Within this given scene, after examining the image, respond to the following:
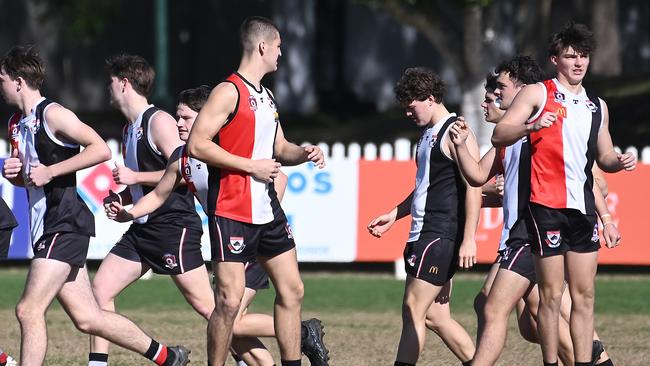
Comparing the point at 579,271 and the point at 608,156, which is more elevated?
the point at 608,156

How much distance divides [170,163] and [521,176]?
2.09 meters

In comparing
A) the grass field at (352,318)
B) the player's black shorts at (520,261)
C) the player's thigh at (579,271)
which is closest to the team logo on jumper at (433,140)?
the player's black shorts at (520,261)

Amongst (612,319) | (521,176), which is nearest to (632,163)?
(521,176)

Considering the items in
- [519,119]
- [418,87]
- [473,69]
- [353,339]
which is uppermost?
[473,69]

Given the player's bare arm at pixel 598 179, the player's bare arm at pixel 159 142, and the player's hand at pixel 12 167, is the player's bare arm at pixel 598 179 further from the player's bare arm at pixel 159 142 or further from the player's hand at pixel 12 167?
the player's hand at pixel 12 167

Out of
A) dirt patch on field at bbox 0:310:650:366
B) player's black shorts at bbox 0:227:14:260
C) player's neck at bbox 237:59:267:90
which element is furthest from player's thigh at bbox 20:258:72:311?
dirt patch on field at bbox 0:310:650:366

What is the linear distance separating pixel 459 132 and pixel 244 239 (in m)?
→ 1.33

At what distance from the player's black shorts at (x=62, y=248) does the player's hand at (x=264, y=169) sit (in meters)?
1.16

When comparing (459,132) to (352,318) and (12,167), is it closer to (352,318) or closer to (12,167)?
(12,167)

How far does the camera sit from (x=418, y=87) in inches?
295

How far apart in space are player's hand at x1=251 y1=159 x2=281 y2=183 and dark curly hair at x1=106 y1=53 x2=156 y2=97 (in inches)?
52.8

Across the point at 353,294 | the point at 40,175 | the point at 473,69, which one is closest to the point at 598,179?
the point at 40,175

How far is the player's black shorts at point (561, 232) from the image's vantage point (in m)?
7.17

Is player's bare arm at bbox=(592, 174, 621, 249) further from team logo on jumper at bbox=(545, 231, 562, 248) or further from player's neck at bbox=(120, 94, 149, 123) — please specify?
player's neck at bbox=(120, 94, 149, 123)
